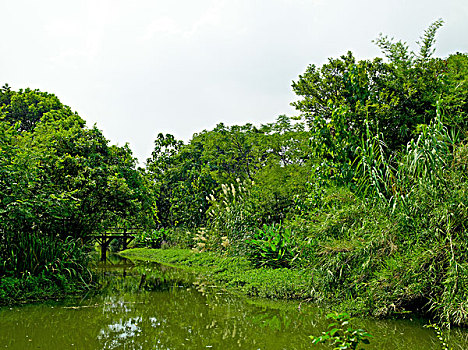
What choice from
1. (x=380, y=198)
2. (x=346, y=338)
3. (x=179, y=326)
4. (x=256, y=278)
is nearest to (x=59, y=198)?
(x=179, y=326)

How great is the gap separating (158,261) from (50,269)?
9.65 meters

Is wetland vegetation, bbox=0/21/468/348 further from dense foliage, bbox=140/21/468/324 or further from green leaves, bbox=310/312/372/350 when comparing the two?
green leaves, bbox=310/312/372/350

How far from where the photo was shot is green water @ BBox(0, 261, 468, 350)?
4.36 metres

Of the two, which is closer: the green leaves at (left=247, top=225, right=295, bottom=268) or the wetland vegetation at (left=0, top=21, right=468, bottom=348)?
the wetland vegetation at (left=0, top=21, right=468, bottom=348)

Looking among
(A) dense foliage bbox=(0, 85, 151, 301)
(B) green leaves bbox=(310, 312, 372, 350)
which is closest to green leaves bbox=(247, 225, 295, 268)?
(A) dense foliage bbox=(0, 85, 151, 301)

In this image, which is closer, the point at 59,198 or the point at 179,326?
the point at 179,326

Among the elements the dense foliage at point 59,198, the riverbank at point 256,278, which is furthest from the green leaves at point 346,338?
the dense foliage at point 59,198

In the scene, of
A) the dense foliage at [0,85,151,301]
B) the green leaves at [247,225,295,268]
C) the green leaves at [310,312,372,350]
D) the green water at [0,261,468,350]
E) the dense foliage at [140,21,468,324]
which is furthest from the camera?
the green leaves at [247,225,295,268]

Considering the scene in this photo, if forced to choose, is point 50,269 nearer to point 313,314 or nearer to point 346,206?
point 313,314

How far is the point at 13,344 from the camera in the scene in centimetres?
428

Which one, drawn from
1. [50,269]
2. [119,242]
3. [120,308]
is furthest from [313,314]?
[119,242]

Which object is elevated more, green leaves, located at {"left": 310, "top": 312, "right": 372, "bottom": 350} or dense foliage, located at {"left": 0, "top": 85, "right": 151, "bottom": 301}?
dense foliage, located at {"left": 0, "top": 85, "right": 151, "bottom": 301}

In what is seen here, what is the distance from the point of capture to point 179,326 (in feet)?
17.3

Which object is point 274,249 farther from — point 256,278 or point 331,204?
point 331,204
